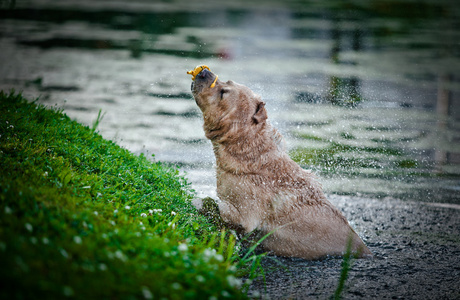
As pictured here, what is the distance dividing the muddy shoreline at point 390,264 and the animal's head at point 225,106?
1.58 metres

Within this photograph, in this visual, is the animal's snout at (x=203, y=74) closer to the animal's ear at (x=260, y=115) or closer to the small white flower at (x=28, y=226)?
the animal's ear at (x=260, y=115)

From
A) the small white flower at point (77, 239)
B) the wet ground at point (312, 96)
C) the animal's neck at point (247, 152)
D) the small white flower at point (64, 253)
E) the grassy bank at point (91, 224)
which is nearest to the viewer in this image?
the grassy bank at point (91, 224)

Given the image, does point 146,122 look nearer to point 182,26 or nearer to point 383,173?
point 383,173

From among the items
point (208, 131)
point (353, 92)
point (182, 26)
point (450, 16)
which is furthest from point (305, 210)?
point (450, 16)

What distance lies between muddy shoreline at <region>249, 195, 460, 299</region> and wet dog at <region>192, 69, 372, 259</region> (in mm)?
205

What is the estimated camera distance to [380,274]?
5391mm

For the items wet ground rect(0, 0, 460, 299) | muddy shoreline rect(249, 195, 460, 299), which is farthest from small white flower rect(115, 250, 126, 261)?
wet ground rect(0, 0, 460, 299)

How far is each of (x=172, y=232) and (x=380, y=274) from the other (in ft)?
7.99

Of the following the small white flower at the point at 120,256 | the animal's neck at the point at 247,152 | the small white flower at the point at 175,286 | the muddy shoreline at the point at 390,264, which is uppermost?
the animal's neck at the point at 247,152

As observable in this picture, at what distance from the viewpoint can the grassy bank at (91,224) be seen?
302 cm

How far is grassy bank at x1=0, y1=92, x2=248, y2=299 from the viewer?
302 cm

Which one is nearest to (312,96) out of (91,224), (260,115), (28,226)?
(260,115)

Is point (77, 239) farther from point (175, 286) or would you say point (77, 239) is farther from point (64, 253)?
point (175, 286)

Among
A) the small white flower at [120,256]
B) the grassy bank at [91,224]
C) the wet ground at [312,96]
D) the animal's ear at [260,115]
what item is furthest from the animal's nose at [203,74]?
the small white flower at [120,256]
